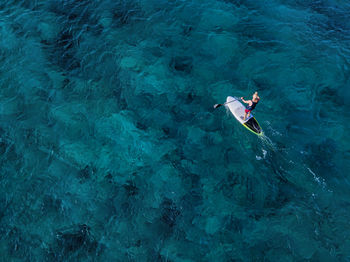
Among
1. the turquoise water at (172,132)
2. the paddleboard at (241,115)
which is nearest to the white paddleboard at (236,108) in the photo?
the paddleboard at (241,115)

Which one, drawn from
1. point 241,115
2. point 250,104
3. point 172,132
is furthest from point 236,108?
point 172,132

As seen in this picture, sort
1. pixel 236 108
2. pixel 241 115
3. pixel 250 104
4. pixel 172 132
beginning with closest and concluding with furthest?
1. pixel 250 104
2. pixel 172 132
3. pixel 241 115
4. pixel 236 108

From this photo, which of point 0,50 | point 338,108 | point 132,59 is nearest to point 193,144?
point 132,59

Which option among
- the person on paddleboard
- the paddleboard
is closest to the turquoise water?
the paddleboard

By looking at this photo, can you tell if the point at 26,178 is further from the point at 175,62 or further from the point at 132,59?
the point at 175,62

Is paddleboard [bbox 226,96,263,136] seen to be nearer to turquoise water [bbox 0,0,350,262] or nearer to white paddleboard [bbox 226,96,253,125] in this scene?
white paddleboard [bbox 226,96,253,125]

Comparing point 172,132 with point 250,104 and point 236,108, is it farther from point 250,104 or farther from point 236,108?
point 250,104

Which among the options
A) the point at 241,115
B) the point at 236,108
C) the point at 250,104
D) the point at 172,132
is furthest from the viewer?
the point at 236,108

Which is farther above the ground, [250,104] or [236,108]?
[250,104]
